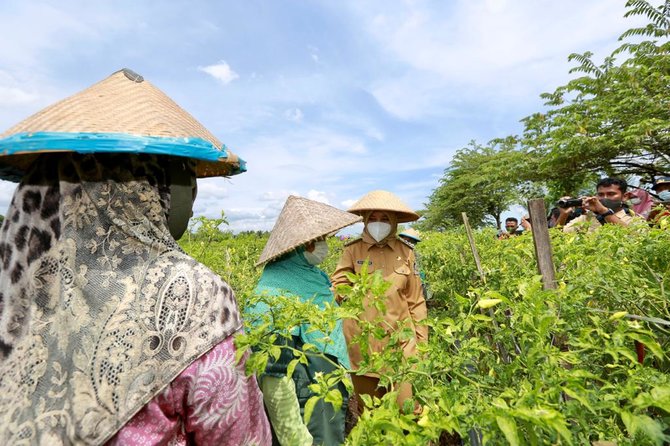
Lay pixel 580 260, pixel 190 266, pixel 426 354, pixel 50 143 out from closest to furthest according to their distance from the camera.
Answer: pixel 50 143 → pixel 190 266 → pixel 426 354 → pixel 580 260

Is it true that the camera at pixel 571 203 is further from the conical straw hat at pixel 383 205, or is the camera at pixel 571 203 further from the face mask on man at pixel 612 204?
the conical straw hat at pixel 383 205

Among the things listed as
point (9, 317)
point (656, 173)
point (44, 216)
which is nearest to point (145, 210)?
point (44, 216)

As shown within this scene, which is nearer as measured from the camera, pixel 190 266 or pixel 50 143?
pixel 50 143

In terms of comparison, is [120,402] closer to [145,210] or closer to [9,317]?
[9,317]

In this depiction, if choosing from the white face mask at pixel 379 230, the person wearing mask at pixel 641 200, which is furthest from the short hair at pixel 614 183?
the white face mask at pixel 379 230

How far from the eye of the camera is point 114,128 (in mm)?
931

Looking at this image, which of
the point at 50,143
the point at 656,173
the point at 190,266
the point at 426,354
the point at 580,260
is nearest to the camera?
the point at 50,143

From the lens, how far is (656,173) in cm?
1361

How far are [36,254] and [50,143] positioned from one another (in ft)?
0.94

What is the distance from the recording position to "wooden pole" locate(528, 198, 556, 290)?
5.23 ft

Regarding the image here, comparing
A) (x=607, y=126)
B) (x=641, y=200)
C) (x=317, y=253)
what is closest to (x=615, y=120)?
(x=607, y=126)

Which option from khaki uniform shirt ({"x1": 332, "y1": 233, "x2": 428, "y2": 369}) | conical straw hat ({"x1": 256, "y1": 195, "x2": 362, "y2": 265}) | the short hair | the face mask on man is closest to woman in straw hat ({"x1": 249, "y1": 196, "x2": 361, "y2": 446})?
conical straw hat ({"x1": 256, "y1": 195, "x2": 362, "y2": 265})

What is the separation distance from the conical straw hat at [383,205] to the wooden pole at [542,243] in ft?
5.81

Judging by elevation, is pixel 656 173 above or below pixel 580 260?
above
